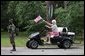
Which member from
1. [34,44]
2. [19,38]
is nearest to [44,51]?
[34,44]

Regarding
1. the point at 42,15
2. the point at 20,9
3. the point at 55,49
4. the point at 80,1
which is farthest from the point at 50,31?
the point at 80,1

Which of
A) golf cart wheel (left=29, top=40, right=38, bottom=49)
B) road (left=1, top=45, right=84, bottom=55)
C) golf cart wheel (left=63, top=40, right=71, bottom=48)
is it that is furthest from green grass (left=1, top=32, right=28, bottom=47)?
golf cart wheel (left=63, top=40, right=71, bottom=48)

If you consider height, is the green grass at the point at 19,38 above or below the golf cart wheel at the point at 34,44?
above

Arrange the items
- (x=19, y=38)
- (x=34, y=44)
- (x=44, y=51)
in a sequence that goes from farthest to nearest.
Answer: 1. (x=34, y=44)
2. (x=44, y=51)
3. (x=19, y=38)

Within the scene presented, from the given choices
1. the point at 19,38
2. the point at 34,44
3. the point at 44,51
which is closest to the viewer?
the point at 19,38

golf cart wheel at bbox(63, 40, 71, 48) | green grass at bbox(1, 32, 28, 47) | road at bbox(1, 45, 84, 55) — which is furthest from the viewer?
golf cart wheel at bbox(63, 40, 71, 48)

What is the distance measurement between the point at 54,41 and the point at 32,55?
2.09 m

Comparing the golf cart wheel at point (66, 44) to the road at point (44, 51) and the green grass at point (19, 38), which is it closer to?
the road at point (44, 51)

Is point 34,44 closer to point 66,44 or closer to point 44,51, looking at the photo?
point 44,51

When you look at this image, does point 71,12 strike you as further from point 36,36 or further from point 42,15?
point 36,36

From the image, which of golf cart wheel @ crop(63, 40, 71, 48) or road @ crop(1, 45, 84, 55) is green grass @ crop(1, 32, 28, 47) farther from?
golf cart wheel @ crop(63, 40, 71, 48)

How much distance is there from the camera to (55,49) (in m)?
12.3

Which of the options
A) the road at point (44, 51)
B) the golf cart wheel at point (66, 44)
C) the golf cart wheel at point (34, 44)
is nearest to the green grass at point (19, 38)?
the road at point (44, 51)

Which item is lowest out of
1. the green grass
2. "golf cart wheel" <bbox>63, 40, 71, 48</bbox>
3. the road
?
the road
